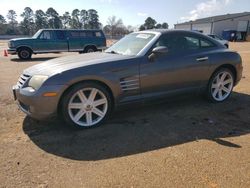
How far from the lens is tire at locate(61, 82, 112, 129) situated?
4.16 metres

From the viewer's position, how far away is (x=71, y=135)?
4121 mm

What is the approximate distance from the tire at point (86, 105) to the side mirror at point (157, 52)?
1.03m

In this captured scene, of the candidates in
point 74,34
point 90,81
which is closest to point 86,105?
point 90,81

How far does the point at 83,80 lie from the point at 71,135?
2.86 ft

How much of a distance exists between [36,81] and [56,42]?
44.3 ft

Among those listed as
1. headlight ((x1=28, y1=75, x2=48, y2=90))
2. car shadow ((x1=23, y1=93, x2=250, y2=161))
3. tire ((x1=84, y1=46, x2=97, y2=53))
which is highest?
headlight ((x1=28, y1=75, x2=48, y2=90))

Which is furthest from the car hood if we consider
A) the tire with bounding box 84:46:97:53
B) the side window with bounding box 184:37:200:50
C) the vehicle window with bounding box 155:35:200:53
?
the tire with bounding box 84:46:97:53

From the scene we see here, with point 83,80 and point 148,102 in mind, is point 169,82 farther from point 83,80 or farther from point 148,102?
point 83,80

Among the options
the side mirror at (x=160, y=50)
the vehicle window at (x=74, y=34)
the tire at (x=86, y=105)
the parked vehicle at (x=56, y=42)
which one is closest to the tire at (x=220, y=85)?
the side mirror at (x=160, y=50)

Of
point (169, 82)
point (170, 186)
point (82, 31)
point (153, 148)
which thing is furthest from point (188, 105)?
point (82, 31)

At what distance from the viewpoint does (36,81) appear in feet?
13.4

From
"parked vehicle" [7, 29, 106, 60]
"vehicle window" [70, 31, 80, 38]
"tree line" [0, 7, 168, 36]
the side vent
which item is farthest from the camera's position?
"tree line" [0, 7, 168, 36]

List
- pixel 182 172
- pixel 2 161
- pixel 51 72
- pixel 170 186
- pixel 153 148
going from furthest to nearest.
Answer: pixel 51 72 < pixel 153 148 < pixel 2 161 < pixel 182 172 < pixel 170 186

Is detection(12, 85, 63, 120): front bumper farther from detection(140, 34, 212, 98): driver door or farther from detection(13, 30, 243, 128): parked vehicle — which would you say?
detection(140, 34, 212, 98): driver door
